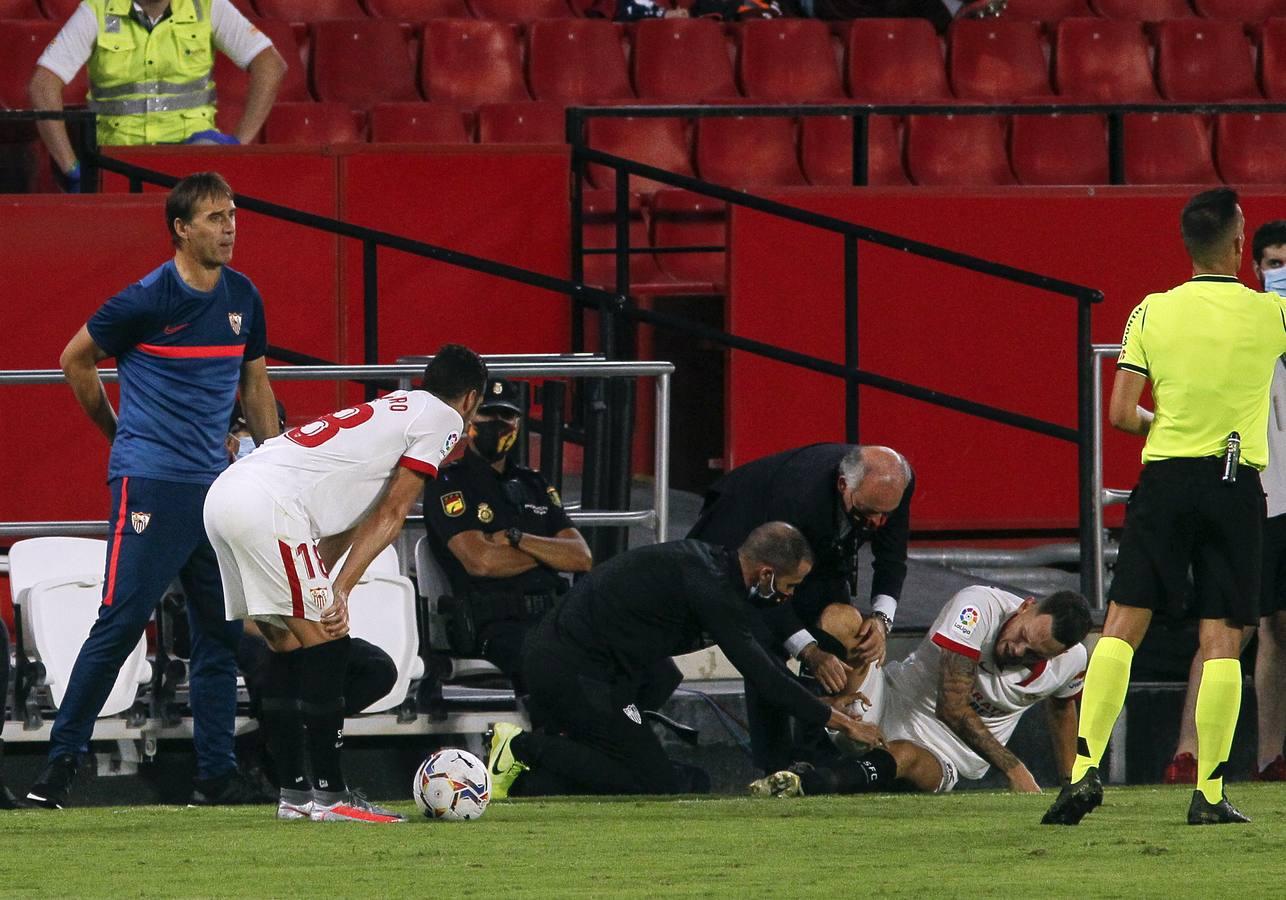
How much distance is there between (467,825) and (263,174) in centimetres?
413

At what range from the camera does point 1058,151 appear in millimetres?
10562

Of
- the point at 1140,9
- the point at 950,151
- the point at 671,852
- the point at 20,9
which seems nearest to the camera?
the point at 671,852

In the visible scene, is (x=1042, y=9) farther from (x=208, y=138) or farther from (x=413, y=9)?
(x=208, y=138)

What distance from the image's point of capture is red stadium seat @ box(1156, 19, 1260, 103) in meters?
11.4

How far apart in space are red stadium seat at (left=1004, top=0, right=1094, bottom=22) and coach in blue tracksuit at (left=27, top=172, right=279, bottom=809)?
6704mm

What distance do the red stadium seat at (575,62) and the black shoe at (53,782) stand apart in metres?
5.55

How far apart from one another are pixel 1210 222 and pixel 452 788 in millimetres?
2501

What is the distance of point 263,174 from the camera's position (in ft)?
29.1

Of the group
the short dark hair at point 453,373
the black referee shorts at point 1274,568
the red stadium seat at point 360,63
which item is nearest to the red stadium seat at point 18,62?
the red stadium seat at point 360,63

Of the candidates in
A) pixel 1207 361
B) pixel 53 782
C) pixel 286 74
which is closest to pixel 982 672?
pixel 1207 361

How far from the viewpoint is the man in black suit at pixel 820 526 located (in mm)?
6590

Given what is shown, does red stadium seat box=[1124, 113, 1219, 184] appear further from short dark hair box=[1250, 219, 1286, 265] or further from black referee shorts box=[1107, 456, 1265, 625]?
black referee shorts box=[1107, 456, 1265, 625]

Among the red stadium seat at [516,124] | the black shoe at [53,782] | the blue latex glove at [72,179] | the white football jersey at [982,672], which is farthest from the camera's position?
the red stadium seat at [516,124]

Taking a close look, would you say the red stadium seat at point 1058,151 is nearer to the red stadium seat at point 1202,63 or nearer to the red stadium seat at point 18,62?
the red stadium seat at point 1202,63
